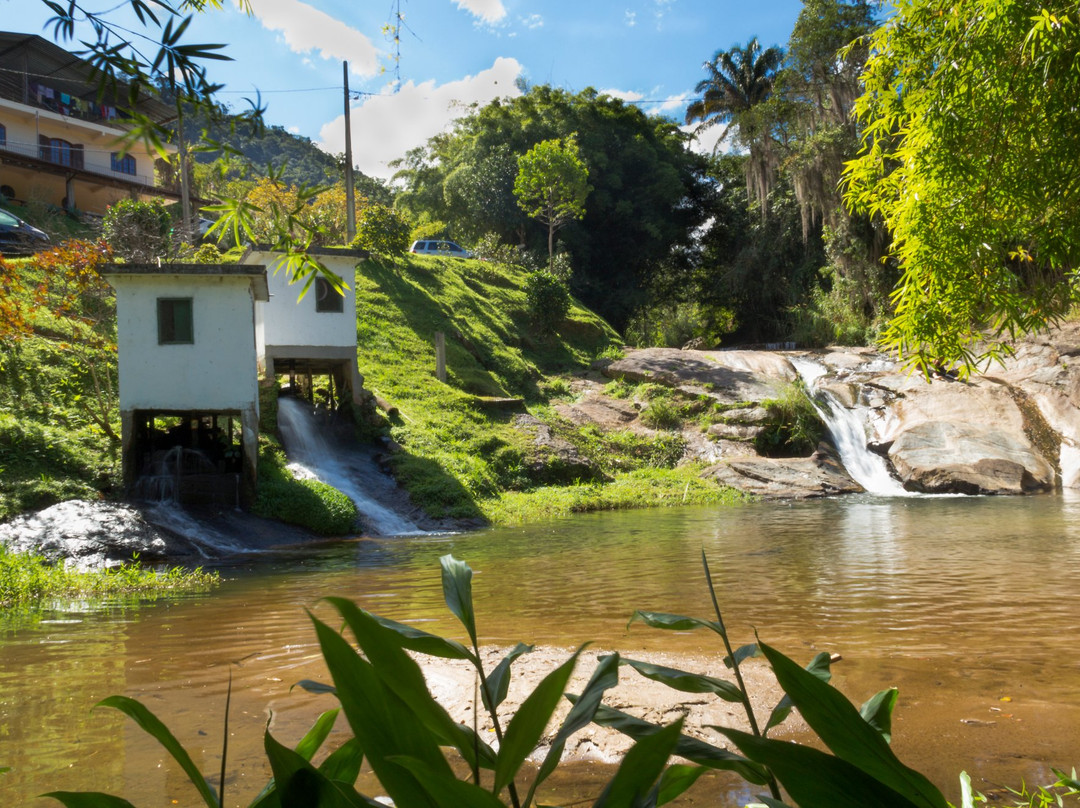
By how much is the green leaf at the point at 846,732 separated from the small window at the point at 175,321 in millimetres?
15058

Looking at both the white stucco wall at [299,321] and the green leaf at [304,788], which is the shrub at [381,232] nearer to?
the white stucco wall at [299,321]

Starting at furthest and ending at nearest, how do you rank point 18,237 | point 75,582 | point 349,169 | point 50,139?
1. point 50,139
2. point 349,169
3. point 18,237
4. point 75,582

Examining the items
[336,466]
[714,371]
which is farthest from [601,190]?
[336,466]

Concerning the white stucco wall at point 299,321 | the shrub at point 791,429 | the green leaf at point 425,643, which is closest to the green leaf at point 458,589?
the green leaf at point 425,643

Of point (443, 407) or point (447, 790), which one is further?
point (443, 407)

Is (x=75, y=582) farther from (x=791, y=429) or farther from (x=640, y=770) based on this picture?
(x=791, y=429)

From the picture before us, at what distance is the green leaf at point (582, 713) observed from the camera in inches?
28.3

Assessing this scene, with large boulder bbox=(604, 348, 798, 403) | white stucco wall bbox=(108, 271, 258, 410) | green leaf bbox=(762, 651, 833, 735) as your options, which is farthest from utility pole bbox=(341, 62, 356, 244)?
green leaf bbox=(762, 651, 833, 735)

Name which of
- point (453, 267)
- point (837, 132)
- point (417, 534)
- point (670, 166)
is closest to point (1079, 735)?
point (417, 534)

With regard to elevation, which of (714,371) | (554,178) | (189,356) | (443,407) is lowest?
(443,407)

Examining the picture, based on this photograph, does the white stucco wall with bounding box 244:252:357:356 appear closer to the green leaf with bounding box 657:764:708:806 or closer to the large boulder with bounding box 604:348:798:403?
the large boulder with bounding box 604:348:798:403

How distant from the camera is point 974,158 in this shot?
4.40 m

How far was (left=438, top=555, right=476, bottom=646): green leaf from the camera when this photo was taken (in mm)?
752

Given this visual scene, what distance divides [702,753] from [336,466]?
53.8 feet
